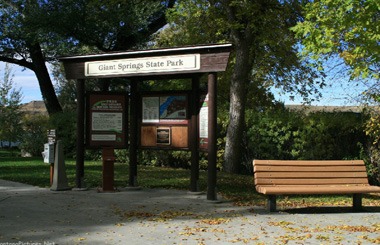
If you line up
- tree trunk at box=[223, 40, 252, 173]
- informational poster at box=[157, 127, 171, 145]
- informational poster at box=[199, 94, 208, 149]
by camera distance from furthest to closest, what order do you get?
1. tree trunk at box=[223, 40, 252, 173]
2. informational poster at box=[157, 127, 171, 145]
3. informational poster at box=[199, 94, 208, 149]

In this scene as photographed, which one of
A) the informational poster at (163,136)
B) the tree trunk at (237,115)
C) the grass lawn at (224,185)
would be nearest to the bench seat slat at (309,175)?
the grass lawn at (224,185)

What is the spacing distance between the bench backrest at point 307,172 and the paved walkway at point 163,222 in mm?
562

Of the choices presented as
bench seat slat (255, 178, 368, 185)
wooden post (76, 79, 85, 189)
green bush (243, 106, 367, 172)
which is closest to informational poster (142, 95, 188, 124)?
wooden post (76, 79, 85, 189)

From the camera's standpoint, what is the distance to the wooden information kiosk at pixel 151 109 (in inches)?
375

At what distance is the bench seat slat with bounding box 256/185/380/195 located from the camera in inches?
316

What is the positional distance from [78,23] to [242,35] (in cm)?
996

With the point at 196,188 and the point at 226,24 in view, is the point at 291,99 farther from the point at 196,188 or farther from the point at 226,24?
the point at 196,188

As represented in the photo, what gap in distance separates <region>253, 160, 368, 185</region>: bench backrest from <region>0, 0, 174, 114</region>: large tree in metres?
14.1

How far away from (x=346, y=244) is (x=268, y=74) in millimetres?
16333

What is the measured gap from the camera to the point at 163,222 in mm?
7309

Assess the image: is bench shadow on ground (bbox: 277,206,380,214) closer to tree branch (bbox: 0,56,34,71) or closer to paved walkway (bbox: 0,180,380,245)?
paved walkway (bbox: 0,180,380,245)

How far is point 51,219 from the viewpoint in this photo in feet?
24.3

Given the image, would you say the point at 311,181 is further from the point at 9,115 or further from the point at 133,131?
the point at 9,115

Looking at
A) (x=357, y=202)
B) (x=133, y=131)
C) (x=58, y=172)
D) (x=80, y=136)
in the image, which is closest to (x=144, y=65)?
(x=133, y=131)
